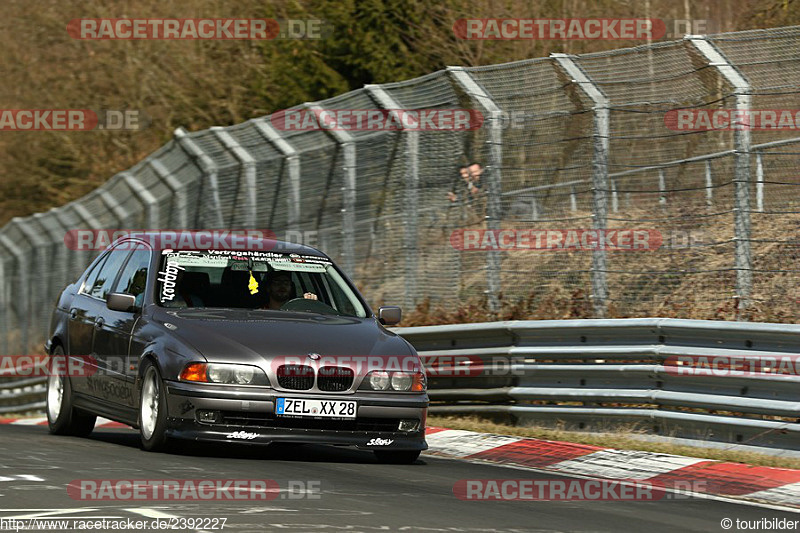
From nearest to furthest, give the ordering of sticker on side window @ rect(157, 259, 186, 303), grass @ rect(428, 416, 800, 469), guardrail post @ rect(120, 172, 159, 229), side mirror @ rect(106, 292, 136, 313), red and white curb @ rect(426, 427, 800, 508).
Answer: red and white curb @ rect(426, 427, 800, 508) → grass @ rect(428, 416, 800, 469) → side mirror @ rect(106, 292, 136, 313) → sticker on side window @ rect(157, 259, 186, 303) → guardrail post @ rect(120, 172, 159, 229)

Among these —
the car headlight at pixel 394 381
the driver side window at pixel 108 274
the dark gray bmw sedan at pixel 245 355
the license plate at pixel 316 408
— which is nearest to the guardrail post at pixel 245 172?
the driver side window at pixel 108 274

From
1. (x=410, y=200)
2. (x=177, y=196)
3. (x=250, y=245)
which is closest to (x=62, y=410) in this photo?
(x=250, y=245)

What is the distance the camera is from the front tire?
9734mm

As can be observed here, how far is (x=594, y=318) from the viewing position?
12797 millimetres

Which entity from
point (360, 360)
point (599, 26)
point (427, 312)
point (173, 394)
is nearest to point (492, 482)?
point (360, 360)

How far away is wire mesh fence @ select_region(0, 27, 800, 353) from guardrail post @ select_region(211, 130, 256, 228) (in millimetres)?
591

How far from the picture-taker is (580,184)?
43.5 feet

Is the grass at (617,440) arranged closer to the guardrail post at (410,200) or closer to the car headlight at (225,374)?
the guardrail post at (410,200)

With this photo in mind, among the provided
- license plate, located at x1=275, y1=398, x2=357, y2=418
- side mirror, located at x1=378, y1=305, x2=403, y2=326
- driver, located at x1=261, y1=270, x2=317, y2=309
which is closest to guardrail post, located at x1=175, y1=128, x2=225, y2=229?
driver, located at x1=261, y1=270, x2=317, y2=309

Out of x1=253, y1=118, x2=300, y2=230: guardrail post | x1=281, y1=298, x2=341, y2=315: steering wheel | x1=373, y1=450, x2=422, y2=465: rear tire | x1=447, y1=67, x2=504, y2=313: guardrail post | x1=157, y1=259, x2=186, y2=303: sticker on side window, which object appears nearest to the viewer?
x1=373, y1=450, x2=422, y2=465: rear tire

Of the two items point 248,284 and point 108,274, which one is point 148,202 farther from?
point 248,284

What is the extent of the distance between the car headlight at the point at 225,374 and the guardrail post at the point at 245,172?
375 inches

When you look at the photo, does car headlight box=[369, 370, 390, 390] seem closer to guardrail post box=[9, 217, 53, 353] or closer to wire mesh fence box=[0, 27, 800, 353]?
wire mesh fence box=[0, 27, 800, 353]

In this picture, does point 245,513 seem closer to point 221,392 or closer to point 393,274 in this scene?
point 221,392
